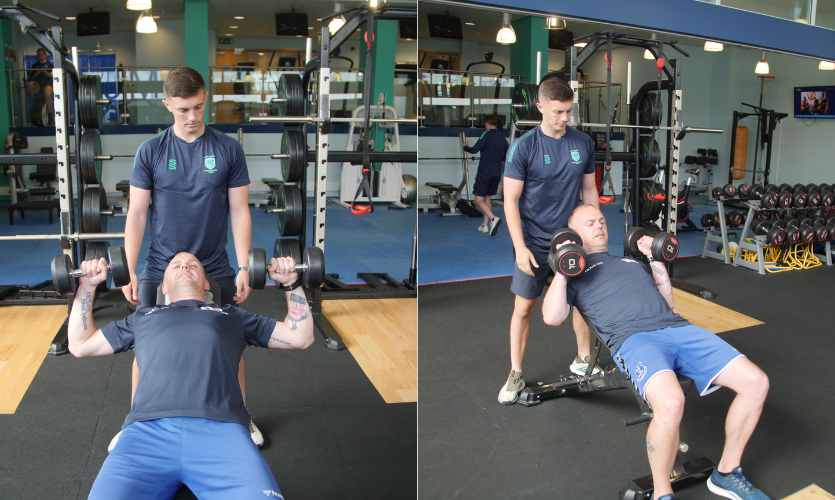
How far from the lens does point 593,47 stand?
382cm

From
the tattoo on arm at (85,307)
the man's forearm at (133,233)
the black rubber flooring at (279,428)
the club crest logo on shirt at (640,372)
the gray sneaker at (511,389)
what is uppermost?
the man's forearm at (133,233)

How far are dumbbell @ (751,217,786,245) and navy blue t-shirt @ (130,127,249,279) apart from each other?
4343 millimetres

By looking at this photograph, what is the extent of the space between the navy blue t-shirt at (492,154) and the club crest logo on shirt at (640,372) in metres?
4.01

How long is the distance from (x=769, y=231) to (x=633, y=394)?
3192 millimetres

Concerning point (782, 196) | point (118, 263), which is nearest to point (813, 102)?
point (782, 196)

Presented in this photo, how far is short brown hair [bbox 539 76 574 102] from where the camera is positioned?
222cm

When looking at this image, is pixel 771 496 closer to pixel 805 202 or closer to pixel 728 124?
pixel 805 202

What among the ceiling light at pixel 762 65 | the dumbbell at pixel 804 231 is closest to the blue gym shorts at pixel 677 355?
the dumbbell at pixel 804 231

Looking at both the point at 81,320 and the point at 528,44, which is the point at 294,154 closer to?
the point at 81,320

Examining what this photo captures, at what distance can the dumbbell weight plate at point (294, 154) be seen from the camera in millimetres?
3318

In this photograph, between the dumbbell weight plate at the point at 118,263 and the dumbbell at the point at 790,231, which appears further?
the dumbbell at the point at 790,231

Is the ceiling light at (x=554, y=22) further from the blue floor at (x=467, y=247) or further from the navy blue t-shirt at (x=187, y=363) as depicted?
the navy blue t-shirt at (x=187, y=363)

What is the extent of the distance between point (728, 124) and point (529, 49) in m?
4.04

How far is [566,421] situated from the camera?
7.64ft
